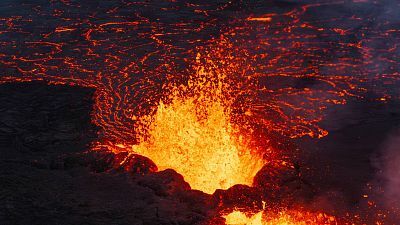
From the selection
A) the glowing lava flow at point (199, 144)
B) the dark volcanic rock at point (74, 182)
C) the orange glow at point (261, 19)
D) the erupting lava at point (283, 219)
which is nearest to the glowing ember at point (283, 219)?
the erupting lava at point (283, 219)

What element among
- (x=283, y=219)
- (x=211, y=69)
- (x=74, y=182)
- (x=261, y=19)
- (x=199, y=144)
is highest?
(x=261, y=19)

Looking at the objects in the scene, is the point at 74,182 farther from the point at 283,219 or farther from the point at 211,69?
the point at 211,69

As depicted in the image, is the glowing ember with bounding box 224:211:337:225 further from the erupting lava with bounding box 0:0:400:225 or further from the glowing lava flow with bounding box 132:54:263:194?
the glowing lava flow with bounding box 132:54:263:194

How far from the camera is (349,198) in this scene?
12.5ft

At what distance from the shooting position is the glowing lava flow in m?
4.17

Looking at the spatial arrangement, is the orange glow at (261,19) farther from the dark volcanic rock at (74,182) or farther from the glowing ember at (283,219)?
the glowing ember at (283,219)

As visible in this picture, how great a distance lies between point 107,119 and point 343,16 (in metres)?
6.41

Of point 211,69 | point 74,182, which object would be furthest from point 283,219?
point 211,69

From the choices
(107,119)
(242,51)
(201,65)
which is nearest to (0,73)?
(107,119)

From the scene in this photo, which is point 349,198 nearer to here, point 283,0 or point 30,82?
point 30,82

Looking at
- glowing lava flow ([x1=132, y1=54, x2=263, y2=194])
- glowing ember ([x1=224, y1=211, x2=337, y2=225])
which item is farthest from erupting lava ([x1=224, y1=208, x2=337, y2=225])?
glowing lava flow ([x1=132, y1=54, x2=263, y2=194])

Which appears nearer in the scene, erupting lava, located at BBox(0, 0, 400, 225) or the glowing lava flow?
the glowing lava flow

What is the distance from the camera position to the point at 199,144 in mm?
4590

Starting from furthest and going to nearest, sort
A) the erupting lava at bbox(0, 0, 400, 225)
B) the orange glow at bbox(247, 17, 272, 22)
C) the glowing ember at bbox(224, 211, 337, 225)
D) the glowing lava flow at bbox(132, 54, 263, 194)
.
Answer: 1. the orange glow at bbox(247, 17, 272, 22)
2. the erupting lava at bbox(0, 0, 400, 225)
3. the glowing lava flow at bbox(132, 54, 263, 194)
4. the glowing ember at bbox(224, 211, 337, 225)
